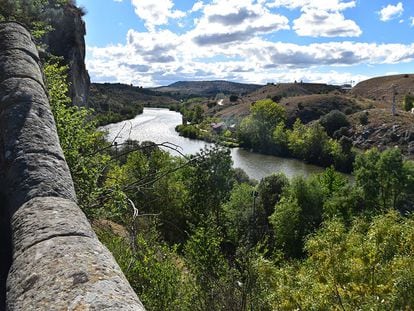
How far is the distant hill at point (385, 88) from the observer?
478ft

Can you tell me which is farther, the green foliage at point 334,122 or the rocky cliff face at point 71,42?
the green foliage at point 334,122

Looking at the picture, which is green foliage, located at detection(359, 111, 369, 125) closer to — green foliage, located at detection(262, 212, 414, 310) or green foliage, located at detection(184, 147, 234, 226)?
green foliage, located at detection(184, 147, 234, 226)

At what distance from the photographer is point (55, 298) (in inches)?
123

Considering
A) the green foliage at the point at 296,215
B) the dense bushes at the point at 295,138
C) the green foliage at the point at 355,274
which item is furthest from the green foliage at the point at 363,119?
the green foliage at the point at 355,274

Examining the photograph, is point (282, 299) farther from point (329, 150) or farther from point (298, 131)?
point (298, 131)

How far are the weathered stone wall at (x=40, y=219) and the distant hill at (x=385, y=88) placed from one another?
135 metres

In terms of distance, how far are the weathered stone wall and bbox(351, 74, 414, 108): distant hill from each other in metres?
135

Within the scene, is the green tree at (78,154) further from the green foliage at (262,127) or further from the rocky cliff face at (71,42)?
the green foliage at (262,127)

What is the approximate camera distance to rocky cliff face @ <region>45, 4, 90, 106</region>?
3941cm

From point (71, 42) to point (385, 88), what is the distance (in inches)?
5568

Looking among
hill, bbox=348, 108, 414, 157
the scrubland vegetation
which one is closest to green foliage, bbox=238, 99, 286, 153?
hill, bbox=348, 108, 414, 157

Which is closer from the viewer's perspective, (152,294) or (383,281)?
(152,294)

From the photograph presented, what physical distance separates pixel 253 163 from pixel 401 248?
2592 inches

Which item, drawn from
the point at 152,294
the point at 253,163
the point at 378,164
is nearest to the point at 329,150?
the point at 253,163
